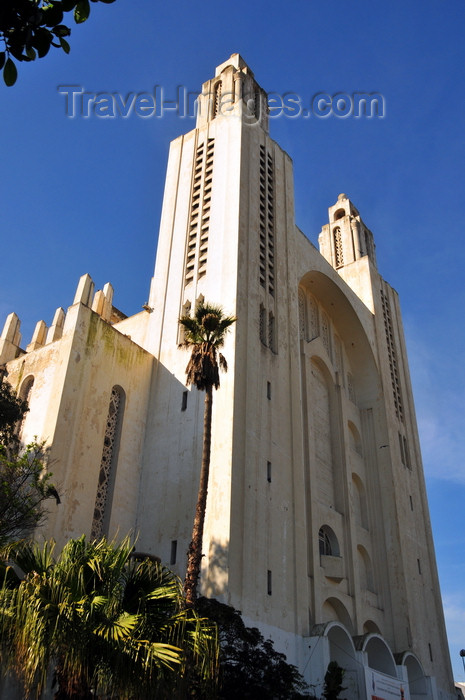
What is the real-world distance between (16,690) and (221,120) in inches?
988

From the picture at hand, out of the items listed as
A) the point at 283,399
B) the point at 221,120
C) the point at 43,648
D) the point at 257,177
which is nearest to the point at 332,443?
the point at 283,399

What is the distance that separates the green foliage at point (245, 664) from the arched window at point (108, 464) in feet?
18.9

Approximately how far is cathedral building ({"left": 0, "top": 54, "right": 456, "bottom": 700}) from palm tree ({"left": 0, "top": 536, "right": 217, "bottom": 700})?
8033 mm

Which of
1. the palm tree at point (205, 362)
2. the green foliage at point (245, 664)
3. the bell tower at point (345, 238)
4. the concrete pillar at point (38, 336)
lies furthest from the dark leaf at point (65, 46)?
the bell tower at point (345, 238)

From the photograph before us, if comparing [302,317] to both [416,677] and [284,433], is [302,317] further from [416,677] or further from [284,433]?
[416,677]

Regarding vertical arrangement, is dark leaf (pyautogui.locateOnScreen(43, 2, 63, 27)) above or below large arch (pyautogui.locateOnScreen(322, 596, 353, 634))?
below

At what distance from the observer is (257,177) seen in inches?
1169

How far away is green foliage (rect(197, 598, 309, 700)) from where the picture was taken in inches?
589

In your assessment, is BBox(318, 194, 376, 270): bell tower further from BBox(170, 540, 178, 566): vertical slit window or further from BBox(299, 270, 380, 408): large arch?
BBox(170, 540, 178, 566): vertical slit window

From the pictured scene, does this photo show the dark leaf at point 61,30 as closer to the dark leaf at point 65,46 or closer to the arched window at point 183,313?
the dark leaf at point 65,46

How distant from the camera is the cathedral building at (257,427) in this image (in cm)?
2067

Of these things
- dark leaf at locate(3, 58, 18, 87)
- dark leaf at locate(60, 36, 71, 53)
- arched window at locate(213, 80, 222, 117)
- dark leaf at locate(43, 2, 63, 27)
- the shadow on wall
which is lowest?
dark leaf at locate(3, 58, 18, 87)

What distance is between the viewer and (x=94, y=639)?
10.0 meters

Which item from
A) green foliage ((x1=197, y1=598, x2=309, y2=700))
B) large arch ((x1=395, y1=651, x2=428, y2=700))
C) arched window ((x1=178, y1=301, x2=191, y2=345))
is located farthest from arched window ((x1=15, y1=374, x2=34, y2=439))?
large arch ((x1=395, y1=651, x2=428, y2=700))
